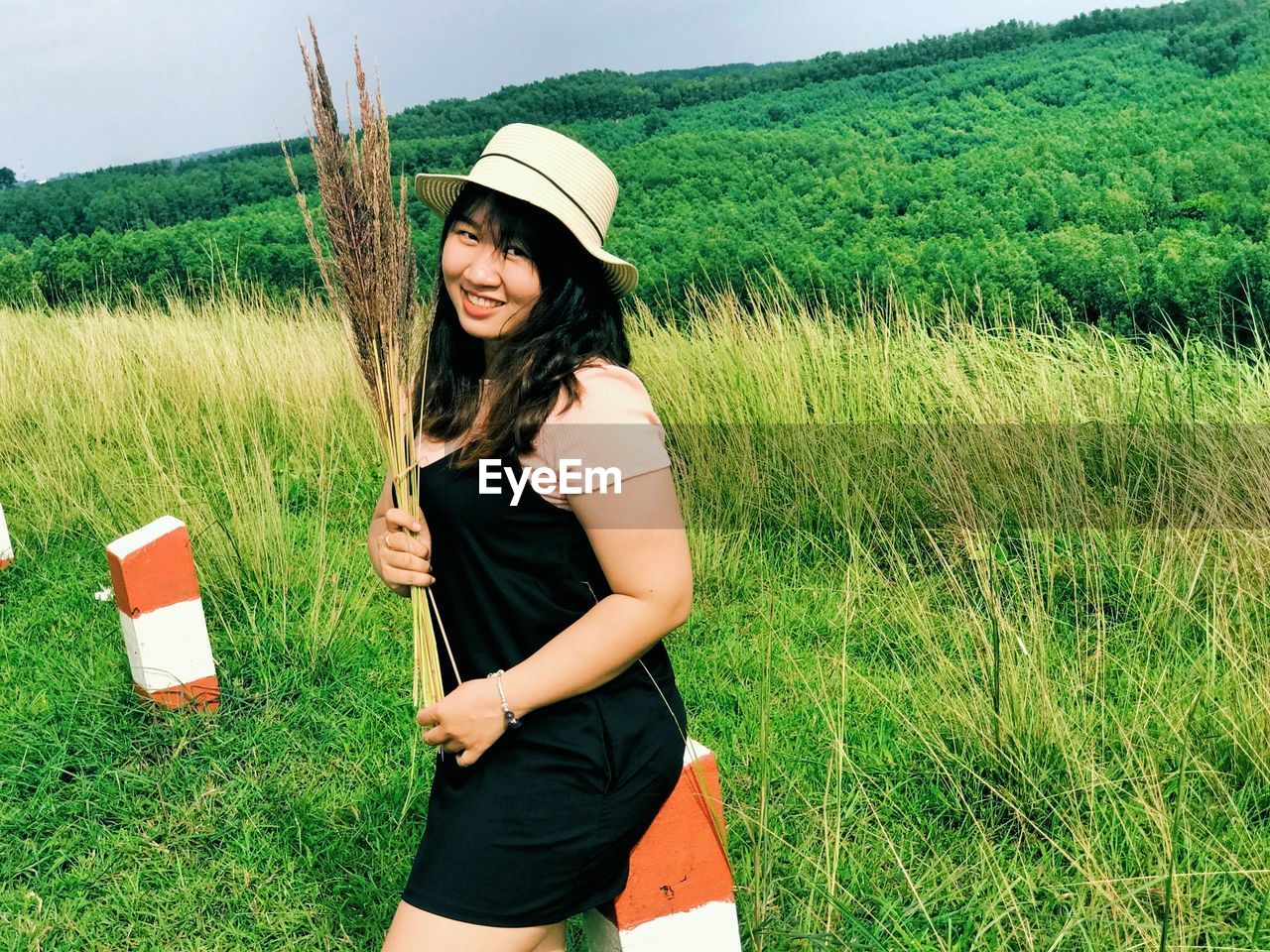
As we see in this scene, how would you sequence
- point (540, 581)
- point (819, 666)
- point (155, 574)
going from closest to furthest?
point (540, 581) → point (155, 574) → point (819, 666)

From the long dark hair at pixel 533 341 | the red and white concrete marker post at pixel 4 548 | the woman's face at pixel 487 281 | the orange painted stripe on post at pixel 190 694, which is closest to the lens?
the long dark hair at pixel 533 341

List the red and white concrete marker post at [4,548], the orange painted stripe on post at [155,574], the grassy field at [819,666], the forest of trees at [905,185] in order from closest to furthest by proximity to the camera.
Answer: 1. the grassy field at [819,666]
2. the orange painted stripe on post at [155,574]
3. the red and white concrete marker post at [4,548]
4. the forest of trees at [905,185]

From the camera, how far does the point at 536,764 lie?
1470mm

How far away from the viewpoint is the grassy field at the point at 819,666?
2225 millimetres

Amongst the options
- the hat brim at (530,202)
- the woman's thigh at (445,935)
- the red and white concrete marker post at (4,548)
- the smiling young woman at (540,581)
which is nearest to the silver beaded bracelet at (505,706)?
the smiling young woman at (540,581)

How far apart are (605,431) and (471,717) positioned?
17.7 inches

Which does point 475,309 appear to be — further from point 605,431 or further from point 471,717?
point 471,717

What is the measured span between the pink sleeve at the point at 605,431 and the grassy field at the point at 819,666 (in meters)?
0.74

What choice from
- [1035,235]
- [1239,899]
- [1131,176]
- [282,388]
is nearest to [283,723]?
[1239,899]

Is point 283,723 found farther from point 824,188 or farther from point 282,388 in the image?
point 824,188

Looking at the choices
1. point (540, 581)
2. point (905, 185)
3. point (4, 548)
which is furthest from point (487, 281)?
point (905, 185)

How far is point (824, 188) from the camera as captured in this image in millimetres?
20141
